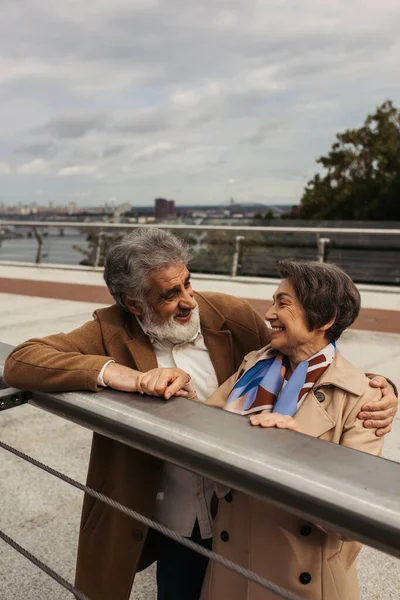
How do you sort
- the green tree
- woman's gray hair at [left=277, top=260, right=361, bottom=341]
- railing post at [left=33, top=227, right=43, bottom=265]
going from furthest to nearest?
the green tree, railing post at [left=33, top=227, right=43, bottom=265], woman's gray hair at [left=277, top=260, right=361, bottom=341]

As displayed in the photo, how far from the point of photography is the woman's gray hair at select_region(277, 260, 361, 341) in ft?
5.67

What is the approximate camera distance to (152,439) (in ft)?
3.53

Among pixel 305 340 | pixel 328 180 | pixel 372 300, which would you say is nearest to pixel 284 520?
pixel 305 340

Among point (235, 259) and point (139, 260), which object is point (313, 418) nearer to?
point (139, 260)

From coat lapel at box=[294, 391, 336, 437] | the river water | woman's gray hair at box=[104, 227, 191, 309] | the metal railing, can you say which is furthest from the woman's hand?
the river water

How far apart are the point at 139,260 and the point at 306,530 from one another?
105 centimetres

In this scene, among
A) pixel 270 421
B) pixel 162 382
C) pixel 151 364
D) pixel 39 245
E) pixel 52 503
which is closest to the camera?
pixel 270 421

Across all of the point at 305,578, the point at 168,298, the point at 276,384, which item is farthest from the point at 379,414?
the point at 168,298

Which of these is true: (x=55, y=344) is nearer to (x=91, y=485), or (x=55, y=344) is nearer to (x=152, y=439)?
(x=91, y=485)

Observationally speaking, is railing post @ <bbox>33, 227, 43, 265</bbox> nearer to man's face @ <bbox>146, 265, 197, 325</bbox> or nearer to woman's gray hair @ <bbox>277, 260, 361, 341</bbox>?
man's face @ <bbox>146, 265, 197, 325</bbox>

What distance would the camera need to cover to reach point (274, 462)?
2.93 ft

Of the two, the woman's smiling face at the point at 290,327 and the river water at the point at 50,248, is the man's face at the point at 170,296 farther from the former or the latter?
the river water at the point at 50,248

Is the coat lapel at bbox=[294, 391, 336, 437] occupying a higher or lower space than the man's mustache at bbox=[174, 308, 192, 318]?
lower

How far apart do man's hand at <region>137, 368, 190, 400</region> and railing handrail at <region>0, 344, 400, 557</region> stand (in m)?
0.13
